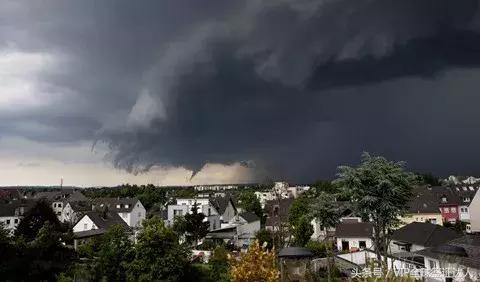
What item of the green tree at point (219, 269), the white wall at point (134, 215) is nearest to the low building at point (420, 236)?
the green tree at point (219, 269)

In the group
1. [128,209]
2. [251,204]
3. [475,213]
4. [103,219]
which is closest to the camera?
[475,213]

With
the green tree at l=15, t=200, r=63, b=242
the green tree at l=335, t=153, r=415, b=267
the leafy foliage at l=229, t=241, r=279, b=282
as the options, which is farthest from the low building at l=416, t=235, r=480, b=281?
the green tree at l=15, t=200, r=63, b=242

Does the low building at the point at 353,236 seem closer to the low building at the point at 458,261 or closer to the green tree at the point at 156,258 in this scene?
the low building at the point at 458,261

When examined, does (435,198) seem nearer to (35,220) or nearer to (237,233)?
(237,233)

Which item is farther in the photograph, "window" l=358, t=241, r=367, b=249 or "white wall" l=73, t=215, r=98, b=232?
"white wall" l=73, t=215, r=98, b=232

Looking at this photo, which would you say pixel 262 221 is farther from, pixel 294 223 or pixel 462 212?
pixel 462 212

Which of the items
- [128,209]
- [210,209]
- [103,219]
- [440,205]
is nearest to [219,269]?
[103,219]

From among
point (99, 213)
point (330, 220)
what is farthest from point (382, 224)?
point (99, 213)

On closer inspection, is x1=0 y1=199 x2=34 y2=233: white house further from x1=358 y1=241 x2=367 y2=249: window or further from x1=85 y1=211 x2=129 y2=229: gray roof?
x1=358 y1=241 x2=367 y2=249: window
